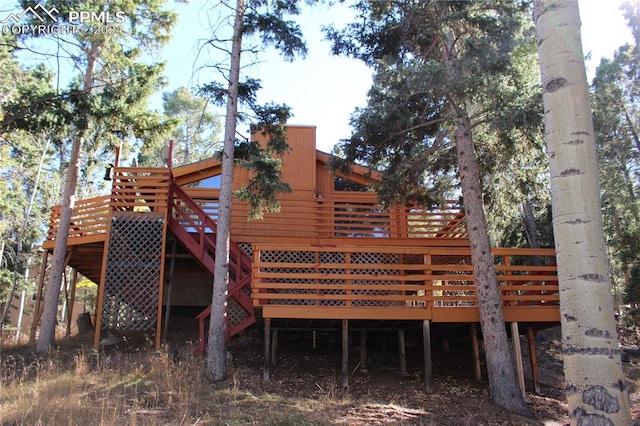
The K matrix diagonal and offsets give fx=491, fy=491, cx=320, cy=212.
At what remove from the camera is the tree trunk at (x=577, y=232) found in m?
2.63

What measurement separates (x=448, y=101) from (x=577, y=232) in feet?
23.9

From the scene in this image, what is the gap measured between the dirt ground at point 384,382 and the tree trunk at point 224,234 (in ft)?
1.78

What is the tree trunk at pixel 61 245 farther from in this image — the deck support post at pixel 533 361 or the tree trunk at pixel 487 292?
the deck support post at pixel 533 361

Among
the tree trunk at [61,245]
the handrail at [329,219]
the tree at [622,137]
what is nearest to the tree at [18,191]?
the tree trunk at [61,245]

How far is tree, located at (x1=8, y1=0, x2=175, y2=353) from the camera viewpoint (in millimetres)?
11688

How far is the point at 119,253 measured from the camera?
11484 millimetres

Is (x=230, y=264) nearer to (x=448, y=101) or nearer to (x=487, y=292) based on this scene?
(x=487, y=292)

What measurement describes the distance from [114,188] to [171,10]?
5.45 metres

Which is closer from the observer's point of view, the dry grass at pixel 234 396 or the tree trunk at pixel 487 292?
the dry grass at pixel 234 396

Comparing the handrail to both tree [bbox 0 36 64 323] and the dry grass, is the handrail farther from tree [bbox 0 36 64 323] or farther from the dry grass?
tree [bbox 0 36 64 323]

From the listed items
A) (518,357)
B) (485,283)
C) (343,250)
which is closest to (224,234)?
(343,250)

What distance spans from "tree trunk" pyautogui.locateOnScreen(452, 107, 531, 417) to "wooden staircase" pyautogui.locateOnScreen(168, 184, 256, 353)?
465cm

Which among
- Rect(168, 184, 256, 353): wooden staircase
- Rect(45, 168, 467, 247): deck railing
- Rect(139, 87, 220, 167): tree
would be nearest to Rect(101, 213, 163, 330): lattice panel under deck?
Rect(168, 184, 256, 353): wooden staircase

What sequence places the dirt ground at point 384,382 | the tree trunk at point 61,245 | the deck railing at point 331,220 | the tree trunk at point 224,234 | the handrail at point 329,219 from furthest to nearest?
the deck railing at point 331,220 < the handrail at point 329,219 < the tree trunk at point 61,245 < the tree trunk at point 224,234 < the dirt ground at point 384,382
